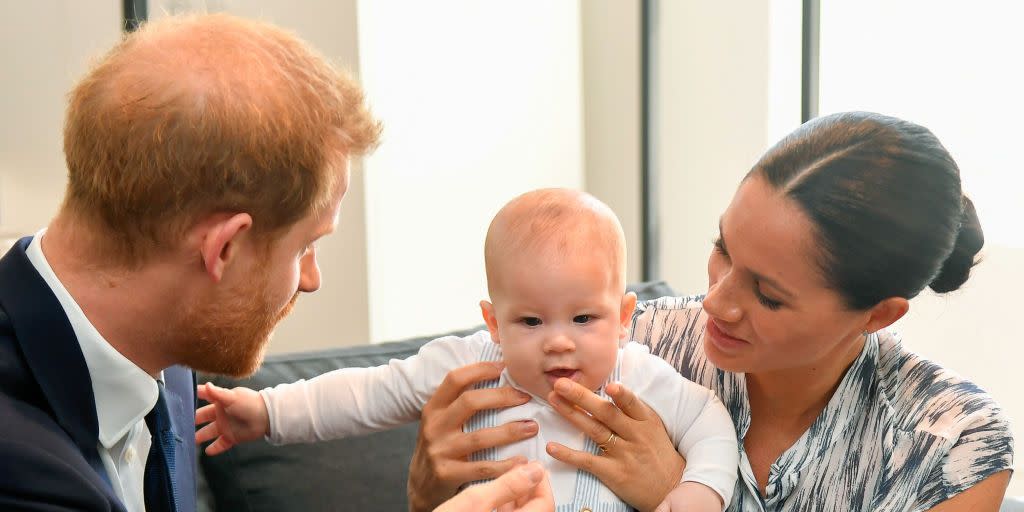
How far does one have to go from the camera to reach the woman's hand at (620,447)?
1.69 m

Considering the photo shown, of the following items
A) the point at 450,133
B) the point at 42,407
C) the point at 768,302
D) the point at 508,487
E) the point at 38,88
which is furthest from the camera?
the point at 450,133

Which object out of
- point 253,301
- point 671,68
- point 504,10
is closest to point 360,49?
point 504,10

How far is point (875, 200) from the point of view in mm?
1585

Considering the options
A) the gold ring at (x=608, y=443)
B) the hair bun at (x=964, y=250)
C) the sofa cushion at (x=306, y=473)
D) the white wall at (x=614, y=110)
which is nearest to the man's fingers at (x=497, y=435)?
the gold ring at (x=608, y=443)

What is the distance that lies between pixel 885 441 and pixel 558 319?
547mm

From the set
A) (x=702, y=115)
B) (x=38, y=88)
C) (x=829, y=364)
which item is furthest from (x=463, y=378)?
(x=702, y=115)

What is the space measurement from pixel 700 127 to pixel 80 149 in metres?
3.39

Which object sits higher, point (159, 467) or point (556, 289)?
point (556, 289)

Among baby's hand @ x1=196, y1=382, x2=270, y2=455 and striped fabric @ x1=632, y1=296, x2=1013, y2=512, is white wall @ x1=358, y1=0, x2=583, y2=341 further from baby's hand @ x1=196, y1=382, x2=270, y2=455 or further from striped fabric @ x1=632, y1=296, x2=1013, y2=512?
striped fabric @ x1=632, y1=296, x2=1013, y2=512

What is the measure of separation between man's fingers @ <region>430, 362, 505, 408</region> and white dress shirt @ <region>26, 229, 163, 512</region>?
457 millimetres

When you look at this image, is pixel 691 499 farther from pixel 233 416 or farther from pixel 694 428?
pixel 233 416

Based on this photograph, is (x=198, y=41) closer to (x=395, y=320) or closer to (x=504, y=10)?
(x=395, y=320)

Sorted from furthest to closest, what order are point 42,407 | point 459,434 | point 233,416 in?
1. point 233,416
2. point 459,434
3. point 42,407

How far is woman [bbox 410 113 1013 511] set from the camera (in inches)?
62.9
